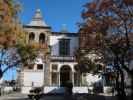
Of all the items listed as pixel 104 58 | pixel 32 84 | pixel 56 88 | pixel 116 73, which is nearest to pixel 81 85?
pixel 56 88

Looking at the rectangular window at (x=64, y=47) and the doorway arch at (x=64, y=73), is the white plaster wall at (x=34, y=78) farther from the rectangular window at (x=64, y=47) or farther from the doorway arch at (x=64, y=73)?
the rectangular window at (x=64, y=47)

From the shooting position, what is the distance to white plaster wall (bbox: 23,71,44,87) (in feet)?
191

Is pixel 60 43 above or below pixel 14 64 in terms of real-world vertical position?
above

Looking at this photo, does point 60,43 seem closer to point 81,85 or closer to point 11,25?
point 81,85

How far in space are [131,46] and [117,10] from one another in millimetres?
4181

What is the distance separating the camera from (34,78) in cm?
5866

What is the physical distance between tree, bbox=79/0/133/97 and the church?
23760mm

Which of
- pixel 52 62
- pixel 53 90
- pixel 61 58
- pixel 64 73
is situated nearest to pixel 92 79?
pixel 64 73

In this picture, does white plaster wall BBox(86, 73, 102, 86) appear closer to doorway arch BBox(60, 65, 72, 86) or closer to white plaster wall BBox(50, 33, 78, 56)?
doorway arch BBox(60, 65, 72, 86)

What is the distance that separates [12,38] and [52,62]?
30600mm

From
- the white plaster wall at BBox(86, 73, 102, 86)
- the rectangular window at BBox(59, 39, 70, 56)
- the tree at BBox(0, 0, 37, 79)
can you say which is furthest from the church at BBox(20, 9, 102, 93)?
the tree at BBox(0, 0, 37, 79)

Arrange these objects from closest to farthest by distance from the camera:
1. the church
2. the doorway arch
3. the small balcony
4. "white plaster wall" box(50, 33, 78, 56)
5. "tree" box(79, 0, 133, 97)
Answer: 1. "tree" box(79, 0, 133, 97)
2. the church
3. the small balcony
4. the doorway arch
5. "white plaster wall" box(50, 33, 78, 56)

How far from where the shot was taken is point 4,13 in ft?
80.8

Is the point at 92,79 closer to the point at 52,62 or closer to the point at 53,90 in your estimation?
the point at 52,62
